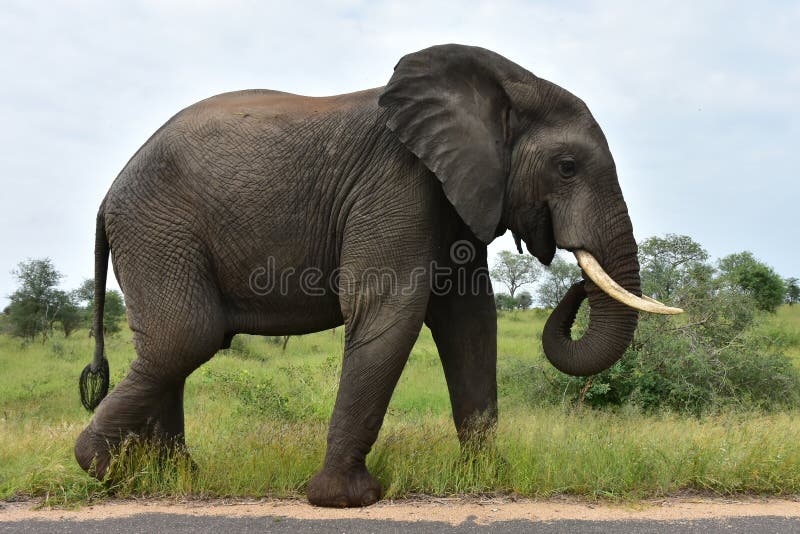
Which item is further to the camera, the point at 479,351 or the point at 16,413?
the point at 16,413

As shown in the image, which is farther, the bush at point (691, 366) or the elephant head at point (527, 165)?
the bush at point (691, 366)

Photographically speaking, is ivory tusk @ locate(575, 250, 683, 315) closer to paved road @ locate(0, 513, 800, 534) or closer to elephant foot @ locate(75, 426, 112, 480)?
paved road @ locate(0, 513, 800, 534)

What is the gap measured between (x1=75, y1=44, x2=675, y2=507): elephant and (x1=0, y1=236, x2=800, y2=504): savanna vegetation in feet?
1.55

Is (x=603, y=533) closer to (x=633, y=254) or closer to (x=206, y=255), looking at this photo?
(x=633, y=254)

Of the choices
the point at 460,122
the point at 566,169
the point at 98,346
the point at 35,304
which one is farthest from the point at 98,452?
the point at 35,304

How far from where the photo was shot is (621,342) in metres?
4.44

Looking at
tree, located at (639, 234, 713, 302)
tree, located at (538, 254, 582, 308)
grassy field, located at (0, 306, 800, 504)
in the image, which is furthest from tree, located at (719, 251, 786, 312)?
grassy field, located at (0, 306, 800, 504)

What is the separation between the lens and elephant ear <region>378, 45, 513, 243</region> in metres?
4.30

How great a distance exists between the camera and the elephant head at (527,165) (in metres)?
4.33

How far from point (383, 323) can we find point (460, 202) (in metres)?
0.90

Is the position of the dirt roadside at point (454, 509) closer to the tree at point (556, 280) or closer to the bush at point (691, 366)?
the bush at point (691, 366)

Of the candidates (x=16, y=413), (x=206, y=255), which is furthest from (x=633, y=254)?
(x=16, y=413)

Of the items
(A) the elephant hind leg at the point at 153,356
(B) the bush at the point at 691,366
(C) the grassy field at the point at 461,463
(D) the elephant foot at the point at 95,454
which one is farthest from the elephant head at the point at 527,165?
(B) the bush at the point at 691,366

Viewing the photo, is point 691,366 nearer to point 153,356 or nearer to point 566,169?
point 566,169
